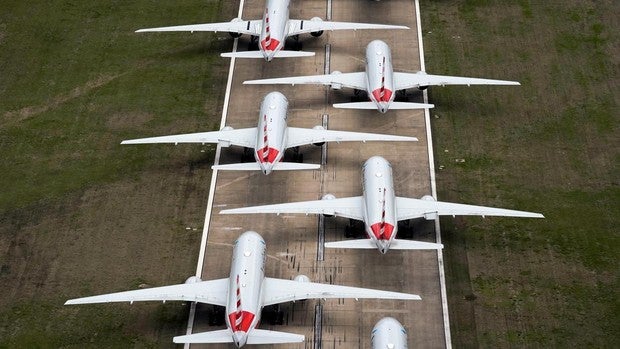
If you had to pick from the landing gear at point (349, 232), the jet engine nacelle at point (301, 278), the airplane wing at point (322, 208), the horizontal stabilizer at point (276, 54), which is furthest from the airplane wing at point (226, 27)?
the jet engine nacelle at point (301, 278)

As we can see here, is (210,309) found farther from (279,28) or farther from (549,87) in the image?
→ (549,87)

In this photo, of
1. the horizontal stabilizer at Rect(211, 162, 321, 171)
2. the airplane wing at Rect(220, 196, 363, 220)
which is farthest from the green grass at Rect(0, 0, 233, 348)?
the airplane wing at Rect(220, 196, 363, 220)

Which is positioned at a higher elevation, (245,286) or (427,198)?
(427,198)

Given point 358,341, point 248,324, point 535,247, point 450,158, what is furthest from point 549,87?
point 248,324

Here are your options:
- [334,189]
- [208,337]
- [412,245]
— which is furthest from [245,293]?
[334,189]

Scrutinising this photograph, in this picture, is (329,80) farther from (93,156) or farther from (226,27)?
(93,156)

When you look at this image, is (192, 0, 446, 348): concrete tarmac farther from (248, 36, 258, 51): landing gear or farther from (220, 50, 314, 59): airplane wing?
(220, 50, 314, 59): airplane wing
